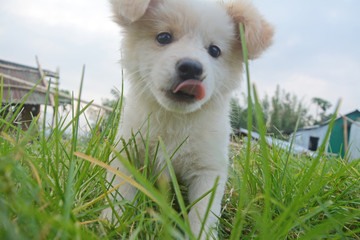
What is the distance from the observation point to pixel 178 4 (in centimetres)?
185

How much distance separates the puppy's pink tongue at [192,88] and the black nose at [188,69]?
3 cm

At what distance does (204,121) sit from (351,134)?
16.6 metres

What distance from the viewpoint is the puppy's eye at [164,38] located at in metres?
1.83

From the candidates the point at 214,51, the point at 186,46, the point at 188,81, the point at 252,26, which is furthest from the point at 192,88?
the point at 252,26

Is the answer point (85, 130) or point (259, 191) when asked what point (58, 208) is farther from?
point (85, 130)

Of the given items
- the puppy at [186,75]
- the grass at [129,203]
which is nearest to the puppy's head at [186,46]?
the puppy at [186,75]

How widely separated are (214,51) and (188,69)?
0.47 m

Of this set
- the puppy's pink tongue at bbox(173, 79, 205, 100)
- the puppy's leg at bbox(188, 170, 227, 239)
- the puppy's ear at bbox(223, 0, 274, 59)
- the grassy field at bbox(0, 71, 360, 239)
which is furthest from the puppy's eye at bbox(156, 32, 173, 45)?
the puppy's leg at bbox(188, 170, 227, 239)

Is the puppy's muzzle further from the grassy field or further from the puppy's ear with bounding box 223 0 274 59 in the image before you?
the puppy's ear with bounding box 223 0 274 59

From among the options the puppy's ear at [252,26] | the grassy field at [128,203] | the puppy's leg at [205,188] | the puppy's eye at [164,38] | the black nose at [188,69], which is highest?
the puppy's ear at [252,26]

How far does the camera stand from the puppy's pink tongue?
161cm

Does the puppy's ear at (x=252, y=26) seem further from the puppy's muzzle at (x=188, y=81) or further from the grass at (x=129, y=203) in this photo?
the grass at (x=129, y=203)

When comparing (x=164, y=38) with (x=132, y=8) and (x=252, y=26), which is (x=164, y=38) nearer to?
(x=132, y=8)

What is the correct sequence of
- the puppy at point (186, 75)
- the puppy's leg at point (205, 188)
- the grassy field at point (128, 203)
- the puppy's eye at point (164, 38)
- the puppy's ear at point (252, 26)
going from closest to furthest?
1. the grassy field at point (128, 203)
2. the puppy's leg at point (205, 188)
3. the puppy at point (186, 75)
4. the puppy's eye at point (164, 38)
5. the puppy's ear at point (252, 26)
